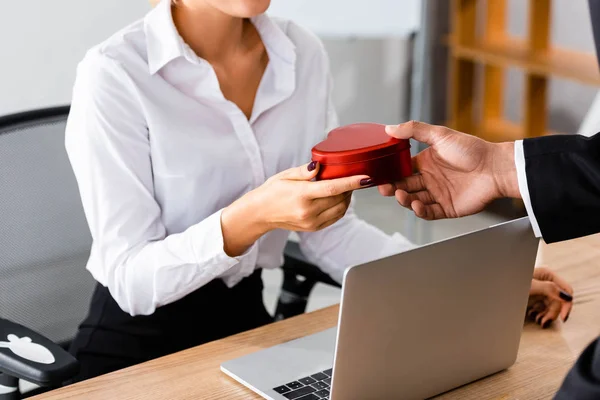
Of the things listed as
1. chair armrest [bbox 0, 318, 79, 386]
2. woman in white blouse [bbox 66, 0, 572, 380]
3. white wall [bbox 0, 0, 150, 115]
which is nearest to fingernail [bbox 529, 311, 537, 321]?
woman in white blouse [bbox 66, 0, 572, 380]

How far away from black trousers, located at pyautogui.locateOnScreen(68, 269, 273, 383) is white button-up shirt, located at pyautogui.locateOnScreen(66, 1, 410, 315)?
50mm

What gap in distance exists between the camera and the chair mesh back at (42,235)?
1.51 meters

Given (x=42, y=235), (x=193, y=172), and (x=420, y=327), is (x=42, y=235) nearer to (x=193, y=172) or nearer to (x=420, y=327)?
(x=193, y=172)

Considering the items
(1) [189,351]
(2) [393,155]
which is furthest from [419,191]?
(1) [189,351]

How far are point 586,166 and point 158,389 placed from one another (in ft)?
2.12

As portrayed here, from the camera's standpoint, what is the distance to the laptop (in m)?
0.99

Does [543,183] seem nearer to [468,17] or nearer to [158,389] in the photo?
[158,389]

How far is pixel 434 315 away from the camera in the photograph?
1064 millimetres

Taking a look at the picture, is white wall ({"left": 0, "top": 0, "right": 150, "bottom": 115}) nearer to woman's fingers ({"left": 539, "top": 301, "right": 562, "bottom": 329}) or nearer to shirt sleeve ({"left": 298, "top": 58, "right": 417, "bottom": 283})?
shirt sleeve ({"left": 298, "top": 58, "right": 417, "bottom": 283})

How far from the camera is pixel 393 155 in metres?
1.17

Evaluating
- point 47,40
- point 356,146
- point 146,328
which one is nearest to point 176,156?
point 146,328

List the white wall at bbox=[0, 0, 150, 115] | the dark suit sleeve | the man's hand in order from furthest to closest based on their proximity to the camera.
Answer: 1. the white wall at bbox=[0, 0, 150, 115]
2. the man's hand
3. the dark suit sleeve

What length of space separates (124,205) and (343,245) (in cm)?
46

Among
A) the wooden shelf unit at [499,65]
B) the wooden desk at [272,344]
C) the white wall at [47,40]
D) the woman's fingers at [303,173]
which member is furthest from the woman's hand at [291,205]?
the wooden shelf unit at [499,65]
